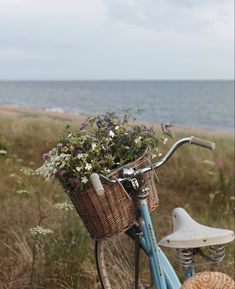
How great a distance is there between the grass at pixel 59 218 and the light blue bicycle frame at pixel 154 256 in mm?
750

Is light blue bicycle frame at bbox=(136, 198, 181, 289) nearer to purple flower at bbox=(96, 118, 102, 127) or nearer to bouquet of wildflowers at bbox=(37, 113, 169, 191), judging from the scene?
bouquet of wildflowers at bbox=(37, 113, 169, 191)

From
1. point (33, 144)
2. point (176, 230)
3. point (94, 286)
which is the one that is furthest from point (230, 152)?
point (176, 230)

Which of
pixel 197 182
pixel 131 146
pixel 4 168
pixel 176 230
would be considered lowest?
pixel 197 182

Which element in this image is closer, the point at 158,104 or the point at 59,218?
the point at 59,218

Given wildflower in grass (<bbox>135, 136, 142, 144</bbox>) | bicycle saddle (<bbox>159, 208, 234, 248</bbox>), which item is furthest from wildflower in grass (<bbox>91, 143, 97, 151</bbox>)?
bicycle saddle (<bbox>159, 208, 234, 248</bbox>)

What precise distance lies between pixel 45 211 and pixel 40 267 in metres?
1.29

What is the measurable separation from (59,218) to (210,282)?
2979 millimetres

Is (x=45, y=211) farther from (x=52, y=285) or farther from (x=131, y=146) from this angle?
(x=131, y=146)

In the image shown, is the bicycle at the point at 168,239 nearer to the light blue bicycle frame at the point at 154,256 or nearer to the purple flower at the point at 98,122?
the light blue bicycle frame at the point at 154,256

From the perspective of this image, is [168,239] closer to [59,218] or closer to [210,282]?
[210,282]

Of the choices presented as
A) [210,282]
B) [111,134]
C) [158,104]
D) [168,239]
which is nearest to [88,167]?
[111,134]

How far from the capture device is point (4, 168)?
7441 mm

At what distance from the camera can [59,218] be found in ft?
15.6

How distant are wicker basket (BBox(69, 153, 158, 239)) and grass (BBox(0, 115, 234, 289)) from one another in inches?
22.6
